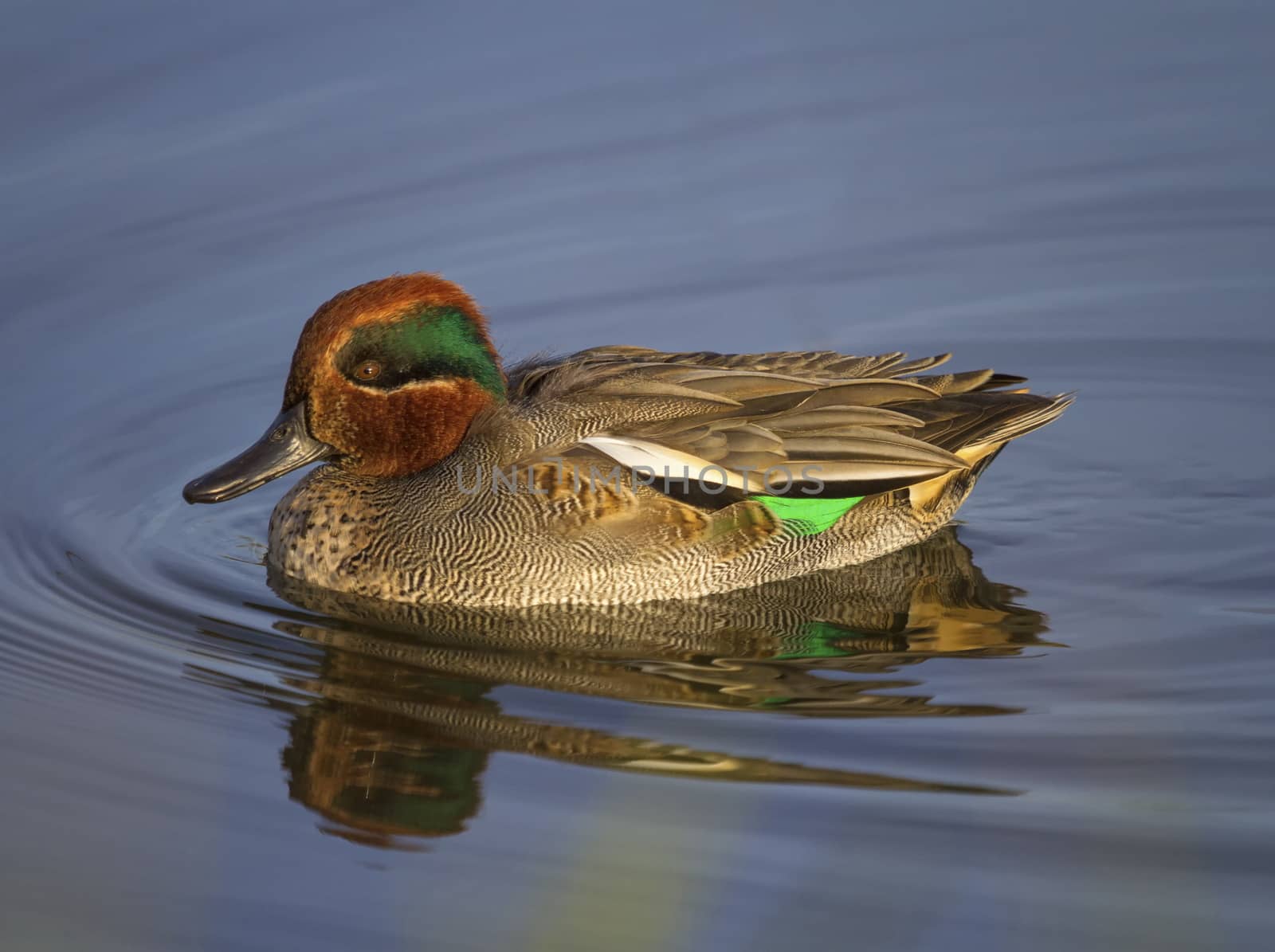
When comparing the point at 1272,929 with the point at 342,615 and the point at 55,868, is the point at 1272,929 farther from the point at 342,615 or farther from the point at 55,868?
the point at 342,615

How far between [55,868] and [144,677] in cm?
141

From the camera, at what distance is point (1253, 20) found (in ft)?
38.9

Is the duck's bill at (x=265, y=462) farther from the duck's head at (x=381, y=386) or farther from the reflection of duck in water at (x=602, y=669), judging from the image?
the reflection of duck in water at (x=602, y=669)

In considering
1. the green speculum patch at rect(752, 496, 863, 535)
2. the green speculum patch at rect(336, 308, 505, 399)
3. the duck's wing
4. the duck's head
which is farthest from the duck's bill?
the green speculum patch at rect(752, 496, 863, 535)

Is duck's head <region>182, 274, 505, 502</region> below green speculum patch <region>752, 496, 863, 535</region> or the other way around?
the other way around

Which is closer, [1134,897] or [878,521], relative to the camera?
[1134,897]

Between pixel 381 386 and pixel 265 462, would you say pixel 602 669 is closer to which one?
pixel 381 386

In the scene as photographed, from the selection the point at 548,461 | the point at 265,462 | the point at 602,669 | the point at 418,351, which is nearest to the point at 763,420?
the point at 548,461

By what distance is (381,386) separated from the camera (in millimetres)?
7227

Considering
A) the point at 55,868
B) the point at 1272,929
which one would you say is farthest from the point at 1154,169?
the point at 55,868

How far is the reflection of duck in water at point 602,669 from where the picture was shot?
18.7 feet

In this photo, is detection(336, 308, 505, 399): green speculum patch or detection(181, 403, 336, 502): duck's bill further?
detection(181, 403, 336, 502): duck's bill

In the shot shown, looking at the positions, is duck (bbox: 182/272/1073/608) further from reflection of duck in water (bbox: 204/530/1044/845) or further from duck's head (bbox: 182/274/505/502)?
reflection of duck in water (bbox: 204/530/1044/845)

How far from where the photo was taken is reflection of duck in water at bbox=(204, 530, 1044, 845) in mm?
5688
